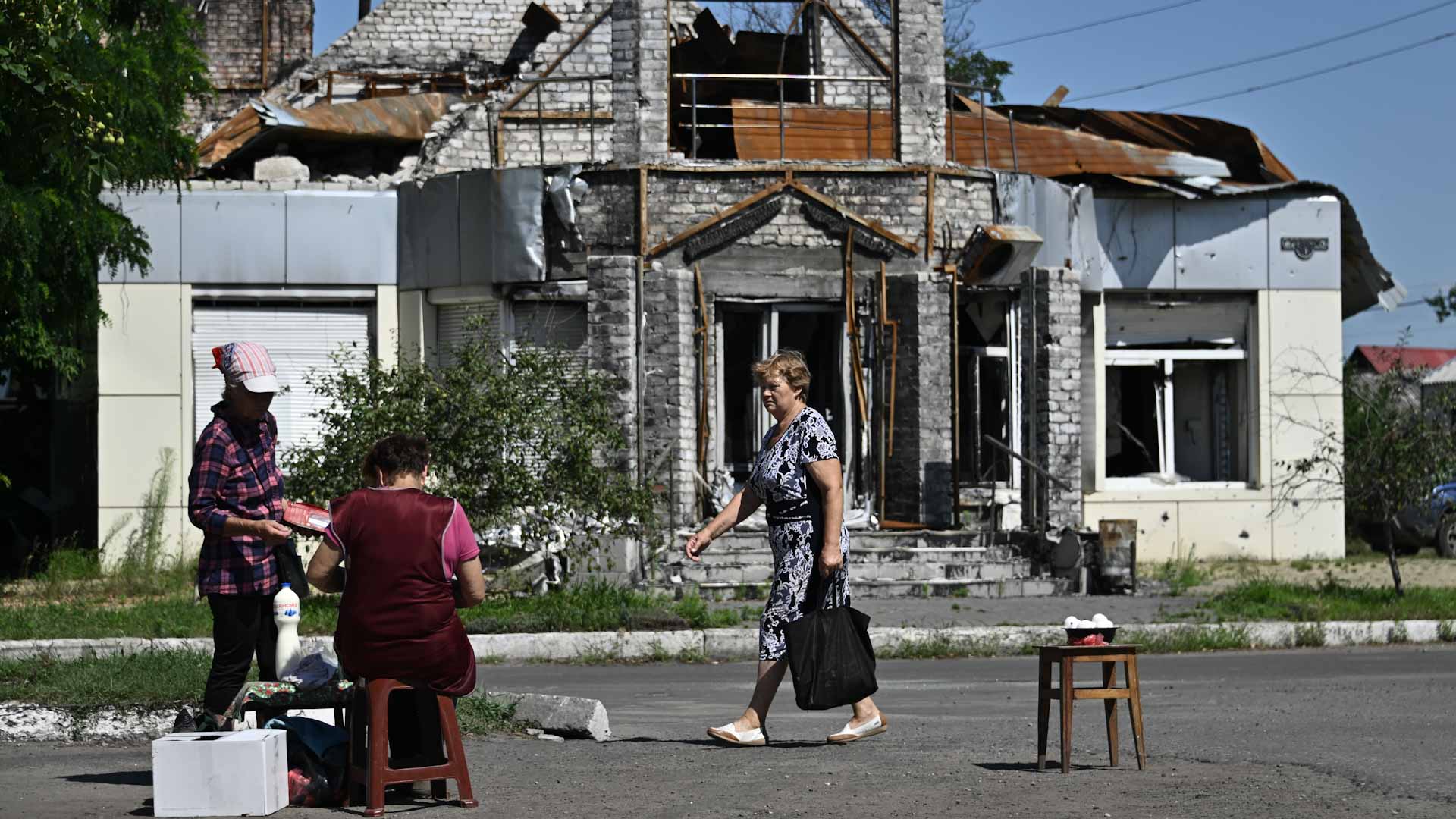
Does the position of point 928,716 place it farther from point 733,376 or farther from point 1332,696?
point 733,376

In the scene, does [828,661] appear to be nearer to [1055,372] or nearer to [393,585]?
[393,585]

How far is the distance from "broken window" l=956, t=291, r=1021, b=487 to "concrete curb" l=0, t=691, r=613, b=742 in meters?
12.7

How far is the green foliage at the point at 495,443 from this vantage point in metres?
15.5

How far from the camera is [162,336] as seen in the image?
69.7ft

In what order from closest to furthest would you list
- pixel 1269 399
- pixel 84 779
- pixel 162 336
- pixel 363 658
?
pixel 363 658, pixel 84 779, pixel 162 336, pixel 1269 399

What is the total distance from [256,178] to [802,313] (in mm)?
7379

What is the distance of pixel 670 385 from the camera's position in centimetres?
1916

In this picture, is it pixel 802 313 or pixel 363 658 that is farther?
pixel 802 313

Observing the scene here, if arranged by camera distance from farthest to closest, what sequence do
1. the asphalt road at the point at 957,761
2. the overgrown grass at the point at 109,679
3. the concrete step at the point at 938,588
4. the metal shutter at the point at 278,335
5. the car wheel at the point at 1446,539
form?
1. the car wheel at the point at 1446,539
2. the metal shutter at the point at 278,335
3. the concrete step at the point at 938,588
4. the overgrown grass at the point at 109,679
5. the asphalt road at the point at 957,761

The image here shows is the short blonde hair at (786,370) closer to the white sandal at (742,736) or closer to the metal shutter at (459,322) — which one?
the white sandal at (742,736)

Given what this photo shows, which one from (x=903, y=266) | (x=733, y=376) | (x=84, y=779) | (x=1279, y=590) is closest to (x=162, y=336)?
(x=733, y=376)

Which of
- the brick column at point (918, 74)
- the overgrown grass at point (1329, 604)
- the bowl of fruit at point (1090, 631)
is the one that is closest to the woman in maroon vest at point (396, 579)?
the bowl of fruit at point (1090, 631)

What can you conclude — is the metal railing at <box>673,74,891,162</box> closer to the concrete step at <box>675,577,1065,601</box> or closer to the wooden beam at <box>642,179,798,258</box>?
the wooden beam at <box>642,179,798,258</box>

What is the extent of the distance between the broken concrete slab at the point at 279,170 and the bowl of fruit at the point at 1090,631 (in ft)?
55.3
